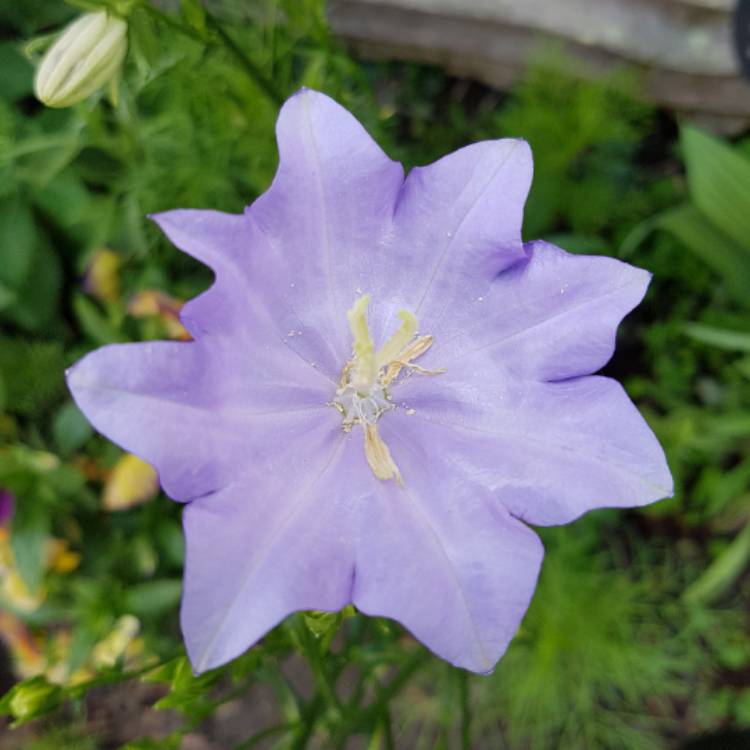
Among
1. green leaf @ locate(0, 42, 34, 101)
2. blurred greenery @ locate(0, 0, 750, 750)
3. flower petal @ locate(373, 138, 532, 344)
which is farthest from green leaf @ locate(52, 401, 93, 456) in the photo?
flower petal @ locate(373, 138, 532, 344)

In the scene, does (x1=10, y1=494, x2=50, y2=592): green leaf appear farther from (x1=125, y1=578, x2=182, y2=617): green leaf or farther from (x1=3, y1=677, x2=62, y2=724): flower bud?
(x1=3, y1=677, x2=62, y2=724): flower bud

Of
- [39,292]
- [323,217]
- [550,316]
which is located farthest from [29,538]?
[550,316]

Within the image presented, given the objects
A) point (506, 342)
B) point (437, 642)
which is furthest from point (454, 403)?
point (437, 642)

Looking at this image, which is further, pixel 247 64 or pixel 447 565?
pixel 247 64

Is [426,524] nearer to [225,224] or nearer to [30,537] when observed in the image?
[225,224]

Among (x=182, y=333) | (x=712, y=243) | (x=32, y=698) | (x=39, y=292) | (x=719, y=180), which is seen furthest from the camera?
(x=712, y=243)

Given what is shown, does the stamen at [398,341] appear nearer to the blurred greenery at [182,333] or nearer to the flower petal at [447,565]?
the flower petal at [447,565]

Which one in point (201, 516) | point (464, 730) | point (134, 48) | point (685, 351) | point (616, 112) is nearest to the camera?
point (201, 516)

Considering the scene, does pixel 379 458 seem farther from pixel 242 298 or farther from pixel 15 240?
pixel 15 240
